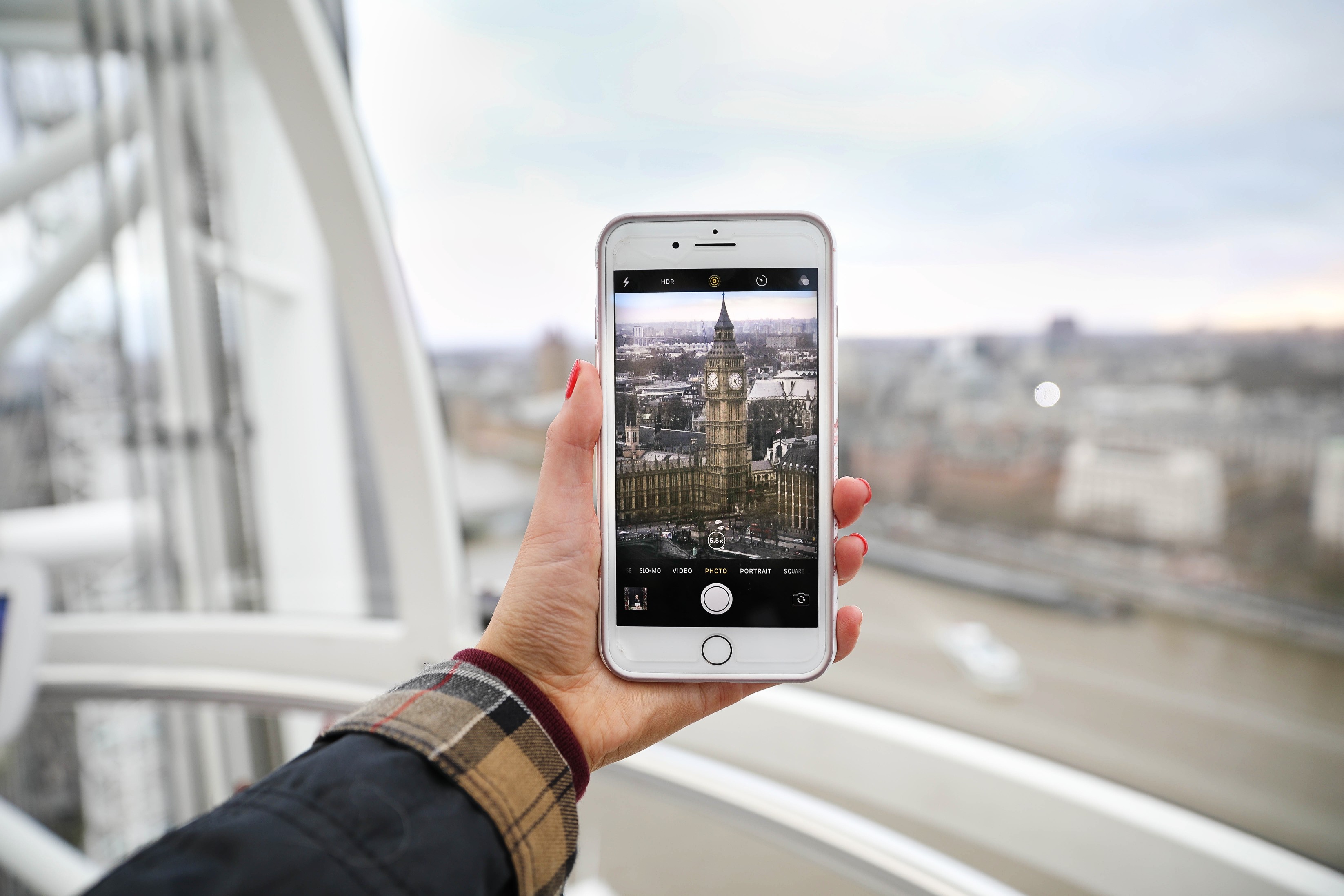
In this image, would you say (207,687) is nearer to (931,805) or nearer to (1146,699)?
(931,805)

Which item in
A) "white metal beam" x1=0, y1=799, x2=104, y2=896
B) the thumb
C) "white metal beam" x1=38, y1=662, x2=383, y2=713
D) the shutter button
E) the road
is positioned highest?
the thumb

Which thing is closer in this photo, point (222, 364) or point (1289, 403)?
point (1289, 403)

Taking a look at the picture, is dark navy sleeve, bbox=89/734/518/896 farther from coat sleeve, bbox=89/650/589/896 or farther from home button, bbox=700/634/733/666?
home button, bbox=700/634/733/666

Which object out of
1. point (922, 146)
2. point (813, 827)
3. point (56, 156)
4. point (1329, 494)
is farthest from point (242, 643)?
point (1329, 494)

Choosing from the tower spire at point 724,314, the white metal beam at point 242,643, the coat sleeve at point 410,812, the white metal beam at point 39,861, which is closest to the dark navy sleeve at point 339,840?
the coat sleeve at point 410,812

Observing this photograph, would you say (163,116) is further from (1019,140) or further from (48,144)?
(1019,140)

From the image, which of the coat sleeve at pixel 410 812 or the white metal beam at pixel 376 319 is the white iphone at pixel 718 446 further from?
the white metal beam at pixel 376 319

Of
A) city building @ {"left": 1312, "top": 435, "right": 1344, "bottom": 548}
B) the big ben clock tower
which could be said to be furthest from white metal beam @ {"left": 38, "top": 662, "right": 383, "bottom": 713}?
city building @ {"left": 1312, "top": 435, "right": 1344, "bottom": 548}

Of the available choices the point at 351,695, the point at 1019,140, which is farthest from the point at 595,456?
the point at 351,695
